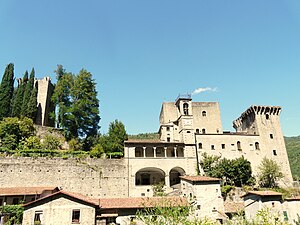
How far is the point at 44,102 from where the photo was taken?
47.9 metres

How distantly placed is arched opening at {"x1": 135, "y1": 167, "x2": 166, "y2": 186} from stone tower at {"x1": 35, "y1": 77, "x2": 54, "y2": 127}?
2257cm

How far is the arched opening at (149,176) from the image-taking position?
37.1 metres

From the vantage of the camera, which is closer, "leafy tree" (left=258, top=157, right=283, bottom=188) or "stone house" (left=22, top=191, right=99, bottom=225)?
"stone house" (left=22, top=191, right=99, bottom=225)

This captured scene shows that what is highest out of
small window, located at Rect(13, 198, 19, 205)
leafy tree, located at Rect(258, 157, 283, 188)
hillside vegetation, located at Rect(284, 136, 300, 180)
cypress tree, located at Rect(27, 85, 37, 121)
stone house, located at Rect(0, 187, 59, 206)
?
cypress tree, located at Rect(27, 85, 37, 121)

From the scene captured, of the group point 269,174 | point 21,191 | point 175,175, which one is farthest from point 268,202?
point 21,191

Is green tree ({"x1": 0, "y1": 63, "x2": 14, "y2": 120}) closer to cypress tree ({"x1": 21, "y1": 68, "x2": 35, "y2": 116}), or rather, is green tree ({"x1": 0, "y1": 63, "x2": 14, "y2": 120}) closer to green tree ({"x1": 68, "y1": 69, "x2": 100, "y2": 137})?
cypress tree ({"x1": 21, "y1": 68, "x2": 35, "y2": 116})

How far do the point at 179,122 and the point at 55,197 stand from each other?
24.2m

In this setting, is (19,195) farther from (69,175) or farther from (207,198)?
(207,198)

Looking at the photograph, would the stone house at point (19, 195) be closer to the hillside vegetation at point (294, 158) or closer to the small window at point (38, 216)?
the small window at point (38, 216)

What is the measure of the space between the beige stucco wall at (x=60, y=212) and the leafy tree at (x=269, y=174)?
2767cm

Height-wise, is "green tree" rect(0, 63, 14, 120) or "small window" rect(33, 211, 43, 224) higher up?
"green tree" rect(0, 63, 14, 120)

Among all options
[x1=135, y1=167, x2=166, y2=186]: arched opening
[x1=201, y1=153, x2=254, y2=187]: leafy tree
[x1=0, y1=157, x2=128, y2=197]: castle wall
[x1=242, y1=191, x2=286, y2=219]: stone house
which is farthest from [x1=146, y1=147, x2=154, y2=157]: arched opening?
[x1=242, y1=191, x2=286, y2=219]: stone house

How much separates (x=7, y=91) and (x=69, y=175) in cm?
2364

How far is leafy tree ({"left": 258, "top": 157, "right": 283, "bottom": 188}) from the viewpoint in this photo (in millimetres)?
37156
